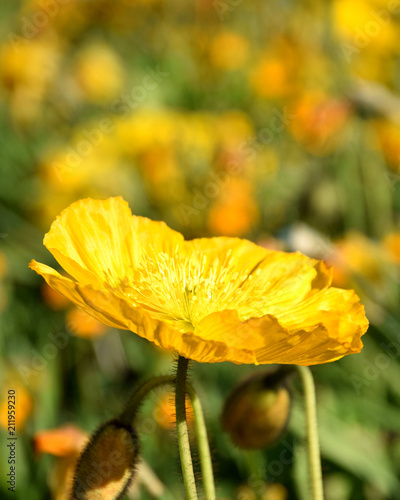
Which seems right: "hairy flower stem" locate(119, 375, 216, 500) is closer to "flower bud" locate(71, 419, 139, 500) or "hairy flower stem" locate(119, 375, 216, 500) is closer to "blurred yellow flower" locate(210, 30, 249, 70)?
"flower bud" locate(71, 419, 139, 500)

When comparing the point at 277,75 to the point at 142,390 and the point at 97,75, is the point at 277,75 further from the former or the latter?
the point at 142,390

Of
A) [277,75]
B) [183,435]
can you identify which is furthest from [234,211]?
[183,435]

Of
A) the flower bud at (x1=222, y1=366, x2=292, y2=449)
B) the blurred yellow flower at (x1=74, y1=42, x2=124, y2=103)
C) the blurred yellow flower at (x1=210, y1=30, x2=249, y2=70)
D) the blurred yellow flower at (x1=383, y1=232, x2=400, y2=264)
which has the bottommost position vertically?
the flower bud at (x1=222, y1=366, x2=292, y2=449)

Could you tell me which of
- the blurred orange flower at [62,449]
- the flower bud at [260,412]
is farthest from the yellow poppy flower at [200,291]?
the blurred orange flower at [62,449]

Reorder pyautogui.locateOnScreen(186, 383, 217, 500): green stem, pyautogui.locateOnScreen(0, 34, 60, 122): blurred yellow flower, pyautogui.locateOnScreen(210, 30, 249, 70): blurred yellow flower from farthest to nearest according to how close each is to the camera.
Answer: pyautogui.locateOnScreen(210, 30, 249, 70): blurred yellow flower
pyautogui.locateOnScreen(0, 34, 60, 122): blurred yellow flower
pyautogui.locateOnScreen(186, 383, 217, 500): green stem

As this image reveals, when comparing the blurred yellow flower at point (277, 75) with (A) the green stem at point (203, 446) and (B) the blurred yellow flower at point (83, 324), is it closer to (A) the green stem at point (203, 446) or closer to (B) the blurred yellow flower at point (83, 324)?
(B) the blurred yellow flower at point (83, 324)

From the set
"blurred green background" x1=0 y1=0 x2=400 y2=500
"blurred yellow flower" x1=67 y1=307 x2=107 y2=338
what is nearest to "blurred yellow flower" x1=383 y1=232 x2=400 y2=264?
"blurred green background" x1=0 y1=0 x2=400 y2=500
